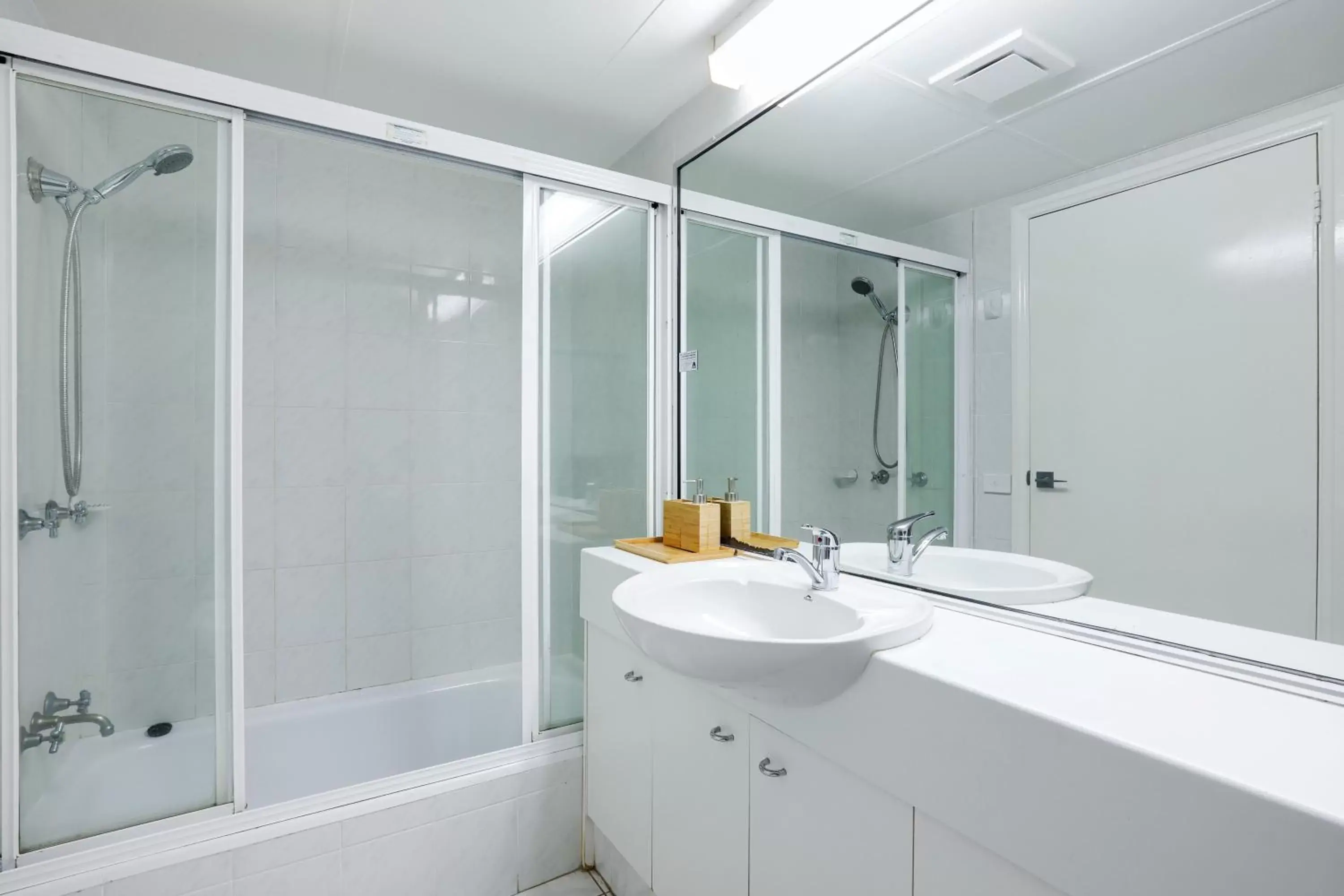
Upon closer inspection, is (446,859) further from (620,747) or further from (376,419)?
(376,419)

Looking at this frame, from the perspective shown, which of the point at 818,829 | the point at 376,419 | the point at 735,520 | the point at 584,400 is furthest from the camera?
the point at 376,419

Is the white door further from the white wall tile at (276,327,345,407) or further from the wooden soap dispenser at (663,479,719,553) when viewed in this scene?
the white wall tile at (276,327,345,407)

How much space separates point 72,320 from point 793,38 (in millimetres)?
1754

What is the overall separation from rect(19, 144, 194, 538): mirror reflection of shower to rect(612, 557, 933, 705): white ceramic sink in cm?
122

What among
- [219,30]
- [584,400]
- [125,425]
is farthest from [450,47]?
[125,425]

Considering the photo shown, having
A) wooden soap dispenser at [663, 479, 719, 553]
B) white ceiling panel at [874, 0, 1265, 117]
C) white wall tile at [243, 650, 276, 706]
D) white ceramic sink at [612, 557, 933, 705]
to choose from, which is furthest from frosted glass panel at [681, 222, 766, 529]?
white wall tile at [243, 650, 276, 706]

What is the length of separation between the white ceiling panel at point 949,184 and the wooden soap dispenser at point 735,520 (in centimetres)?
80

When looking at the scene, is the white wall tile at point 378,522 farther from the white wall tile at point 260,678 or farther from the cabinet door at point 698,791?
the cabinet door at point 698,791

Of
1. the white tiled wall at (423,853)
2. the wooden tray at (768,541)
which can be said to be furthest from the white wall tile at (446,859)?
the wooden tray at (768,541)

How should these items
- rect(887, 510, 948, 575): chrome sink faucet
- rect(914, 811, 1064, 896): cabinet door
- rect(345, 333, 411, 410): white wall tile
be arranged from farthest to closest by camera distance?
rect(345, 333, 411, 410): white wall tile < rect(887, 510, 948, 575): chrome sink faucet < rect(914, 811, 1064, 896): cabinet door

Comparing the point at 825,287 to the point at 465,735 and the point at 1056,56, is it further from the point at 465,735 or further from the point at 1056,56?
the point at 465,735

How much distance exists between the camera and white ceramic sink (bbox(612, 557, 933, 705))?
92cm

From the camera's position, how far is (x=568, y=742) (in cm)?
188

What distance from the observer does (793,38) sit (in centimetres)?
158
